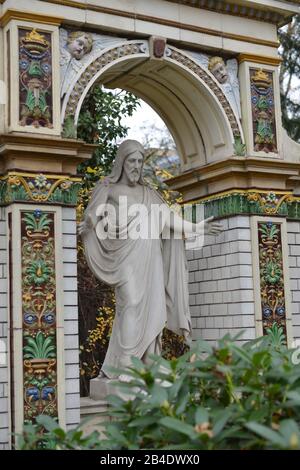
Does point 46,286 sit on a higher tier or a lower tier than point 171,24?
lower

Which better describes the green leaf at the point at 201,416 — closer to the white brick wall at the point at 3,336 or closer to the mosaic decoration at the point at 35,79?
the white brick wall at the point at 3,336

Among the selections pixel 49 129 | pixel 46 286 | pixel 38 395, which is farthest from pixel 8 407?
pixel 49 129

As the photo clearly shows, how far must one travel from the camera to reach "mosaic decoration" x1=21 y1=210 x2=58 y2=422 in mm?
6672

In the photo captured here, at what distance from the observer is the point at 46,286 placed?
6867mm

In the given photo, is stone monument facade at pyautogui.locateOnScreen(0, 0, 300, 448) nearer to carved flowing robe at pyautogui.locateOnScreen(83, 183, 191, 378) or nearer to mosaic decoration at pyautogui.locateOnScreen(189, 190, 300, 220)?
mosaic decoration at pyautogui.locateOnScreen(189, 190, 300, 220)

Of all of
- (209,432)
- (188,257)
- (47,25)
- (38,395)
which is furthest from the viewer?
(188,257)

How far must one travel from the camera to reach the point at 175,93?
876 cm

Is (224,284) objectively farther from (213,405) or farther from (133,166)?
(213,405)

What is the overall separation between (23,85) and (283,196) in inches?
139

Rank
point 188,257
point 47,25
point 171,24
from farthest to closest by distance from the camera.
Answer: point 188,257 → point 171,24 → point 47,25

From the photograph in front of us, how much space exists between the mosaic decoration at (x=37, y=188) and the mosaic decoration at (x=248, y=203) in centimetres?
214

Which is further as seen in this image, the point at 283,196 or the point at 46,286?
the point at 283,196

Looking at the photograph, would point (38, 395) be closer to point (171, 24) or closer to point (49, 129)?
point (49, 129)

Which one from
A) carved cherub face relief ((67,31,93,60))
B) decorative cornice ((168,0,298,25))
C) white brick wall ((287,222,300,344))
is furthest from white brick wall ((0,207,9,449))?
white brick wall ((287,222,300,344))
